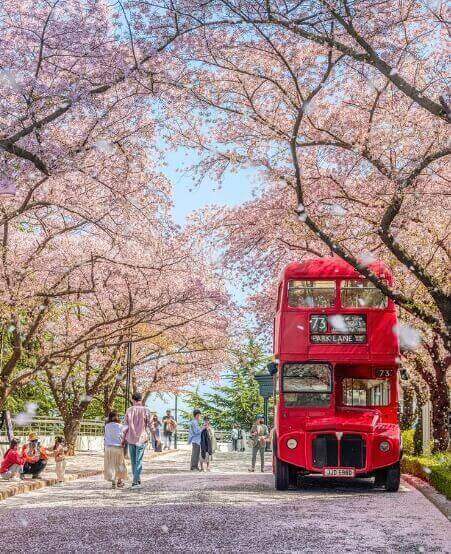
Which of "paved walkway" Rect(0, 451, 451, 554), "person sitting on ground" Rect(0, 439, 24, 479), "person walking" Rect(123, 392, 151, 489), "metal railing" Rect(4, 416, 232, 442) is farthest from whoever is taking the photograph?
"metal railing" Rect(4, 416, 232, 442)

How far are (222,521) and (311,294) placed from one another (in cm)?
697

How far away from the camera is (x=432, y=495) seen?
15391 millimetres

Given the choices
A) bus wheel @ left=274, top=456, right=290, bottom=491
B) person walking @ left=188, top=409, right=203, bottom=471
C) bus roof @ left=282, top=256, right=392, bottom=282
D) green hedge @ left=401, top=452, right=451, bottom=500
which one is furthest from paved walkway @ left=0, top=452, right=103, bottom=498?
green hedge @ left=401, top=452, right=451, bottom=500

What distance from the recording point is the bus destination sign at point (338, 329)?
680 inches

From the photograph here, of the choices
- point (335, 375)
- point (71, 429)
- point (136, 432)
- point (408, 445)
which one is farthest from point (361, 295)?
point (71, 429)

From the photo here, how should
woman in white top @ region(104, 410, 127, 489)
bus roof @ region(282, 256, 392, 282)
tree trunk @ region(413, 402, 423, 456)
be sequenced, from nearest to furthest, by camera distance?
bus roof @ region(282, 256, 392, 282) → woman in white top @ region(104, 410, 127, 489) → tree trunk @ region(413, 402, 423, 456)

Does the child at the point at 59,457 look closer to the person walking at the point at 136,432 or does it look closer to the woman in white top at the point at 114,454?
the woman in white top at the point at 114,454

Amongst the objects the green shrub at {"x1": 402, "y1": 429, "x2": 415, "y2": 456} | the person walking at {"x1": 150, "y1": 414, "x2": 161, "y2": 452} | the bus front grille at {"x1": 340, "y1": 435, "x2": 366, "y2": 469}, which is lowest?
the bus front grille at {"x1": 340, "y1": 435, "x2": 366, "y2": 469}

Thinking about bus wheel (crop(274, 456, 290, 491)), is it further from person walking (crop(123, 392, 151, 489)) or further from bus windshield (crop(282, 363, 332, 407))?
person walking (crop(123, 392, 151, 489))

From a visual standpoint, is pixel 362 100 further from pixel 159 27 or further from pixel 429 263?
pixel 159 27

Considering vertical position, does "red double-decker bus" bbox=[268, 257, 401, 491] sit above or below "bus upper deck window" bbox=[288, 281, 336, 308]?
below

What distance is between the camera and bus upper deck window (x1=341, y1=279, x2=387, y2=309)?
57.5 ft

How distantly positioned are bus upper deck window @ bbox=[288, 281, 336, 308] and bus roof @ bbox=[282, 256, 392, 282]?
0.56ft

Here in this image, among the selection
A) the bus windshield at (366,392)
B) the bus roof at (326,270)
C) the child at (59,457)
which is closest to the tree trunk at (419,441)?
the bus windshield at (366,392)
